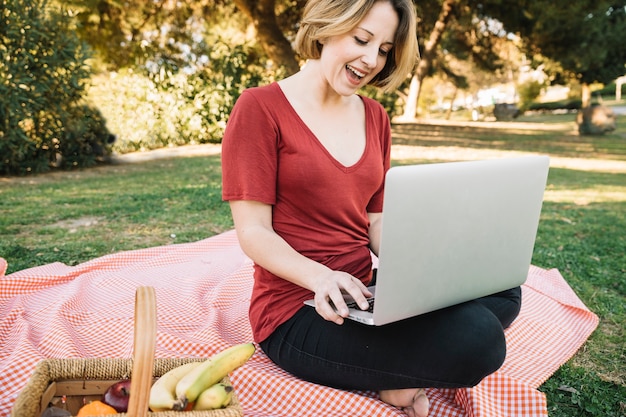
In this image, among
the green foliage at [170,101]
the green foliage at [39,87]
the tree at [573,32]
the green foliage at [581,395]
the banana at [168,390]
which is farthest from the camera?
the tree at [573,32]

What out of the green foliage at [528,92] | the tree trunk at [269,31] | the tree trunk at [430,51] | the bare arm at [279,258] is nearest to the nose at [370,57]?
the bare arm at [279,258]

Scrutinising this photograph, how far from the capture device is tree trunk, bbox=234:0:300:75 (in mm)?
12852

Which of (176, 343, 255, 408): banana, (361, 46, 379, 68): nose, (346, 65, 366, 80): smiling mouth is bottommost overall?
(176, 343, 255, 408): banana

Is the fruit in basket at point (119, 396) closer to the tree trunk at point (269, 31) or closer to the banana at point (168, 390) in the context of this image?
the banana at point (168, 390)

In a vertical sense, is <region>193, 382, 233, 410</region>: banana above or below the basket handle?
below

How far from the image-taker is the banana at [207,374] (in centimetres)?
141

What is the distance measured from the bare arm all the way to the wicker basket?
0.40 metres

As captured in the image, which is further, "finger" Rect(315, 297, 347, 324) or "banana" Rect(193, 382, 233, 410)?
"finger" Rect(315, 297, 347, 324)

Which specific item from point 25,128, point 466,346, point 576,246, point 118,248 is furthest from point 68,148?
point 466,346

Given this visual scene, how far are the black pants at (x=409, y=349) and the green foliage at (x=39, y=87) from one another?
7026 millimetres

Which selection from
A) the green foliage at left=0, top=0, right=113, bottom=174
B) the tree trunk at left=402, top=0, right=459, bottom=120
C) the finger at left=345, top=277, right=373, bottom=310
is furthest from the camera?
the tree trunk at left=402, top=0, right=459, bottom=120

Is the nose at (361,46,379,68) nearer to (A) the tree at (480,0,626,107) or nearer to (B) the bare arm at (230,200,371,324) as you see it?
(B) the bare arm at (230,200,371,324)

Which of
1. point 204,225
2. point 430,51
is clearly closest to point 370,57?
point 204,225

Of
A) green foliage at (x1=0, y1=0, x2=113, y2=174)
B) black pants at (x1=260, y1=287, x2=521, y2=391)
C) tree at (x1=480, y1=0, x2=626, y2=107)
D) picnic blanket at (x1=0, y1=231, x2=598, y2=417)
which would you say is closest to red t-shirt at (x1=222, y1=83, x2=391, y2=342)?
black pants at (x1=260, y1=287, x2=521, y2=391)
